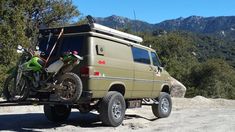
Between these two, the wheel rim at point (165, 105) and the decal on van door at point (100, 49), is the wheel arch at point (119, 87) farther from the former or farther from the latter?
the wheel rim at point (165, 105)

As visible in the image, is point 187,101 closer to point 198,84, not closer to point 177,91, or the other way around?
point 177,91

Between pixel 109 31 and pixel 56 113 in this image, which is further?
pixel 56 113

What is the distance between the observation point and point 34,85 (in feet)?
34.4

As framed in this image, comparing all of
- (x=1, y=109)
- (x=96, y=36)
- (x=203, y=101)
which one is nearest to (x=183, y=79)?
(x=203, y=101)

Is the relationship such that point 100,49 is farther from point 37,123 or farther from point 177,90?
point 177,90

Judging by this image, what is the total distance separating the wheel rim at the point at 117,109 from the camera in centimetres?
1129

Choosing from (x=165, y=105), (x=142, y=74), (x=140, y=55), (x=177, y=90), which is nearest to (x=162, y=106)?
(x=165, y=105)

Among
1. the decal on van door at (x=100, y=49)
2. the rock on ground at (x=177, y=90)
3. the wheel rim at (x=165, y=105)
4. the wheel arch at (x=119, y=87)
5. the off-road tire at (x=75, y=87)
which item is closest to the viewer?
the off-road tire at (x=75, y=87)

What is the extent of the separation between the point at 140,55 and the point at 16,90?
4.10 meters

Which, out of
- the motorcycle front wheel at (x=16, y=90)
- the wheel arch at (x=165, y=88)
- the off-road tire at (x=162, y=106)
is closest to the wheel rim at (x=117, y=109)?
the motorcycle front wheel at (x=16, y=90)

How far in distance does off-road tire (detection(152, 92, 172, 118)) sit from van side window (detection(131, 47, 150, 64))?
158 cm

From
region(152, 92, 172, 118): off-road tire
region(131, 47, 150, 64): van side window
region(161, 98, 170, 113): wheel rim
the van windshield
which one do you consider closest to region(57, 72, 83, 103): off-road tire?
the van windshield

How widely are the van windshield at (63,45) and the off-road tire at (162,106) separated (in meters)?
4.46

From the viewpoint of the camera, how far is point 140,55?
1307 cm
